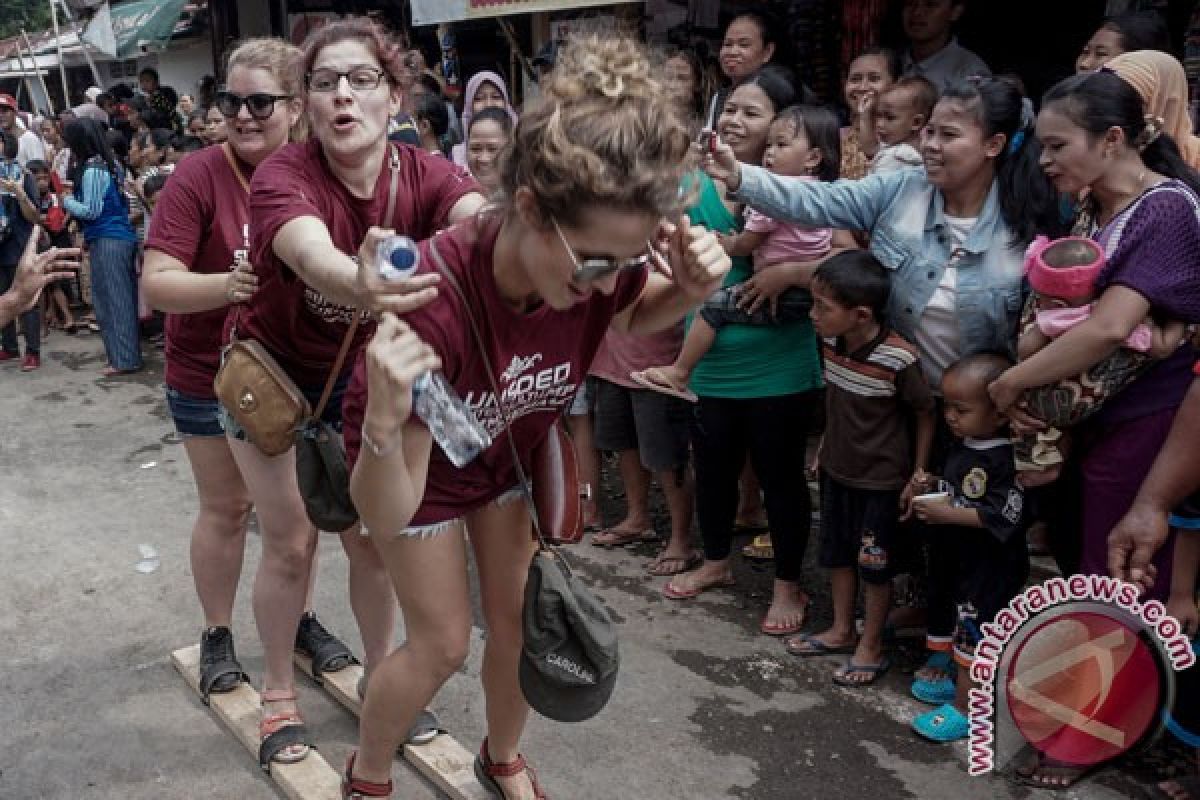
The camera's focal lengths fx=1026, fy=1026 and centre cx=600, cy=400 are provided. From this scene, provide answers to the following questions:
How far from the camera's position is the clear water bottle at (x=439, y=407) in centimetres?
167

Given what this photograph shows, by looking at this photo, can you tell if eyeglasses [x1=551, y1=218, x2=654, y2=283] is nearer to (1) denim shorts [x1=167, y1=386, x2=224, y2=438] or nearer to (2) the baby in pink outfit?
(2) the baby in pink outfit

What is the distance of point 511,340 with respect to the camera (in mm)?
1996

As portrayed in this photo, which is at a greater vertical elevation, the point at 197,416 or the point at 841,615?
the point at 197,416

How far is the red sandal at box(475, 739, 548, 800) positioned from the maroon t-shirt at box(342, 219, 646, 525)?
0.76m

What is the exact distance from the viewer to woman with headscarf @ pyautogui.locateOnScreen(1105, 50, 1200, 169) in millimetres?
2699

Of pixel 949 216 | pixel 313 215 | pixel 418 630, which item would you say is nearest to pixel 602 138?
pixel 313 215

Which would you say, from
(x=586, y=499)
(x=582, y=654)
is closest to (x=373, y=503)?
(x=582, y=654)

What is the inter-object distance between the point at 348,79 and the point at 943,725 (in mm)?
2371

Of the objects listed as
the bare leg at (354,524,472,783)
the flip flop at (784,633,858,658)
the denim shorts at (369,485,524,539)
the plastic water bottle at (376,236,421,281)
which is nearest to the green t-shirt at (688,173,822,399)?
the flip flop at (784,633,858,658)

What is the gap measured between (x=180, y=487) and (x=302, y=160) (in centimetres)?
326

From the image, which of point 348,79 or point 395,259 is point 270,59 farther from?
point 395,259

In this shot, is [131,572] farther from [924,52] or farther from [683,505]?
[924,52]

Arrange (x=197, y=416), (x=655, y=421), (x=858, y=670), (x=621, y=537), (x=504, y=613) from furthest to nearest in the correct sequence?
(x=621, y=537)
(x=655, y=421)
(x=858, y=670)
(x=197, y=416)
(x=504, y=613)

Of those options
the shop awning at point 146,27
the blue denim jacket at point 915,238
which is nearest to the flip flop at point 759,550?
the blue denim jacket at point 915,238
